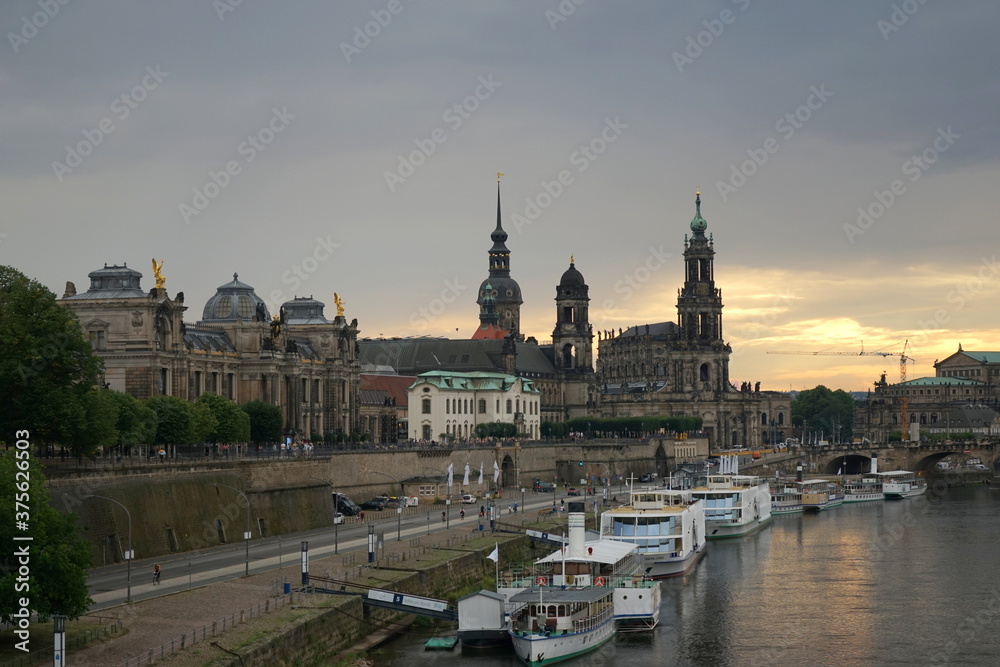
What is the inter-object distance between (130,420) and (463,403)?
9321 cm

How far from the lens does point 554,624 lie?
201ft

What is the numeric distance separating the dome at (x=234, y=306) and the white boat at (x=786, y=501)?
54.0m

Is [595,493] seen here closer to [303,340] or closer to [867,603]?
[303,340]

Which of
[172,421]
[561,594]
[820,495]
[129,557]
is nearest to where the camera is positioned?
[561,594]

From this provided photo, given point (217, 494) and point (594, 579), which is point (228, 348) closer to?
point (217, 494)

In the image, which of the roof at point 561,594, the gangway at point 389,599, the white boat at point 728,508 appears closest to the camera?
the roof at point 561,594

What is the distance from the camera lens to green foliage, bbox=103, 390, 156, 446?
85.6 m

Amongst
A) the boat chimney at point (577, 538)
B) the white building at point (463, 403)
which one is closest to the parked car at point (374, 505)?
the boat chimney at point (577, 538)

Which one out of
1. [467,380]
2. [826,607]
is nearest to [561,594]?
[826,607]

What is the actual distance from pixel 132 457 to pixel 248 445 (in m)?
26.9

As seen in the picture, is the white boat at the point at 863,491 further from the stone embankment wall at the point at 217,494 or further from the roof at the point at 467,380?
the stone embankment wall at the point at 217,494

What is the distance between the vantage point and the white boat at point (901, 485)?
164m

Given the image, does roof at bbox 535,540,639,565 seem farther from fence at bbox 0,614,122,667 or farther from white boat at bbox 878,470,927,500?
white boat at bbox 878,470,927,500

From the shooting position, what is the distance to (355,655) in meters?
60.0
